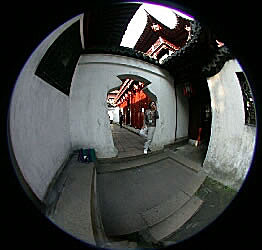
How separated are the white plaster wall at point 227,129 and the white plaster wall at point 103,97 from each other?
233mm

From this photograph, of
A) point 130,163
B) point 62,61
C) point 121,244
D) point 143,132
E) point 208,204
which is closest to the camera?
point 121,244

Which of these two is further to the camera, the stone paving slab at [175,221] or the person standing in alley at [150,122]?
the person standing in alley at [150,122]

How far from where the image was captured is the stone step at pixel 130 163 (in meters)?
0.64

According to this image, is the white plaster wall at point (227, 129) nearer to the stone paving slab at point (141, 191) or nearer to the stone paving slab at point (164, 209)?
the stone paving slab at point (141, 191)

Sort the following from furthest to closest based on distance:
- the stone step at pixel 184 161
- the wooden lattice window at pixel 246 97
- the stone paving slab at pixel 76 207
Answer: the stone step at pixel 184 161
the wooden lattice window at pixel 246 97
the stone paving slab at pixel 76 207

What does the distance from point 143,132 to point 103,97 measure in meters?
0.40

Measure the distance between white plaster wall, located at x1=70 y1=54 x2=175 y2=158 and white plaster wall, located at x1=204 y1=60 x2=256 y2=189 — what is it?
23 centimetres

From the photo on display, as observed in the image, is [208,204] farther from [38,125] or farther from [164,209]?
[38,125]

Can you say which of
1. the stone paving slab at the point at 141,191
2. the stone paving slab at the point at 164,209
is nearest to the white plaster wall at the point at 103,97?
the stone paving slab at the point at 141,191

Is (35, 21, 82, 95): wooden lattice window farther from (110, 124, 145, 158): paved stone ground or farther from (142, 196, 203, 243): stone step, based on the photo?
(142, 196, 203, 243): stone step

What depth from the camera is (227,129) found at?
526 mm

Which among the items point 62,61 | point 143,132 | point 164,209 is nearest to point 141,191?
point 164,209

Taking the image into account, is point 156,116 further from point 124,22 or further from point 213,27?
point 124,22

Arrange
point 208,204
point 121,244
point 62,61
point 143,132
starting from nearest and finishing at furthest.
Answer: point 121,244 → point 208,204 → point 62,61 → point 143,132
